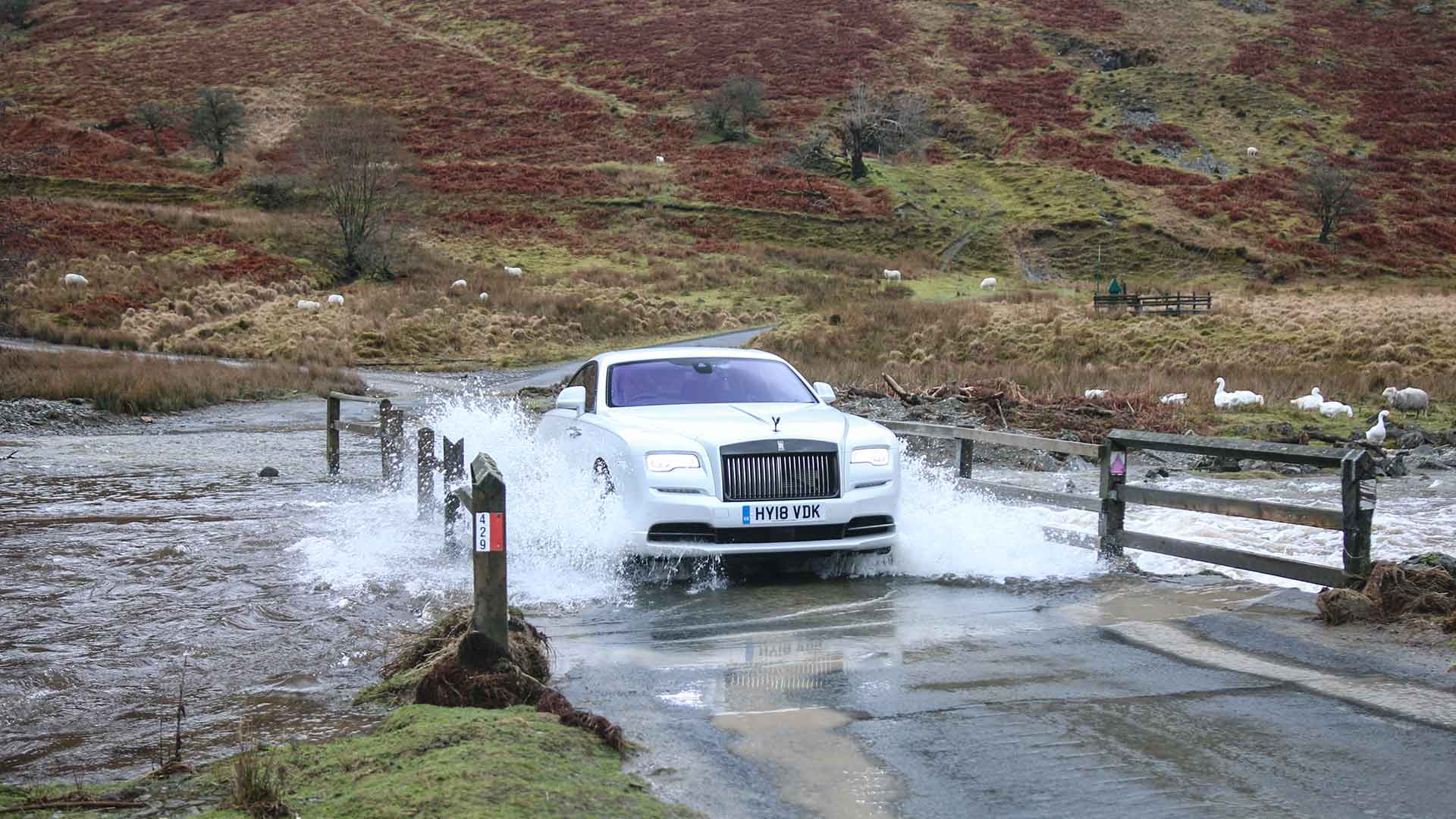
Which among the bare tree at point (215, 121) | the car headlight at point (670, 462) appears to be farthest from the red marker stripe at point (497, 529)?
the bare tree at point (215, 121)

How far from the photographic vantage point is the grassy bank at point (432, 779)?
4.16 m

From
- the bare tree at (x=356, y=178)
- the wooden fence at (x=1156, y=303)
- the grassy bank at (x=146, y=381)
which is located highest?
the bare tree at (x=356, y=178)

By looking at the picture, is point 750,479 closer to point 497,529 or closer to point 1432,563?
point 497,529

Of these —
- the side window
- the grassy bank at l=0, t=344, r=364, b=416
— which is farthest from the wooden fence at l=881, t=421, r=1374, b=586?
the grassy bank at l=0, t=344, r=364, b=416

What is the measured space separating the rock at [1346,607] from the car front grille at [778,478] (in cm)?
334

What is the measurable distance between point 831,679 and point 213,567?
6.26 m

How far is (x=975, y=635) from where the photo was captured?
7.56 m

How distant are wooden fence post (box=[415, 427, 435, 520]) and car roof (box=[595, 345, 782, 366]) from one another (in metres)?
2.06

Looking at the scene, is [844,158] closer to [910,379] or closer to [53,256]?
[53,256]

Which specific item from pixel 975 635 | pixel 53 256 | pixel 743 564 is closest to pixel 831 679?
pixel 975 635

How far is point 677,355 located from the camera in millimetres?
11016

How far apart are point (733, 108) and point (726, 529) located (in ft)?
243

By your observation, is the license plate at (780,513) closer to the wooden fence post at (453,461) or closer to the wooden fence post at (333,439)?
the wooden fence post at (453,461)

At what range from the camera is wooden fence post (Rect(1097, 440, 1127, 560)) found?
33.3 ft
